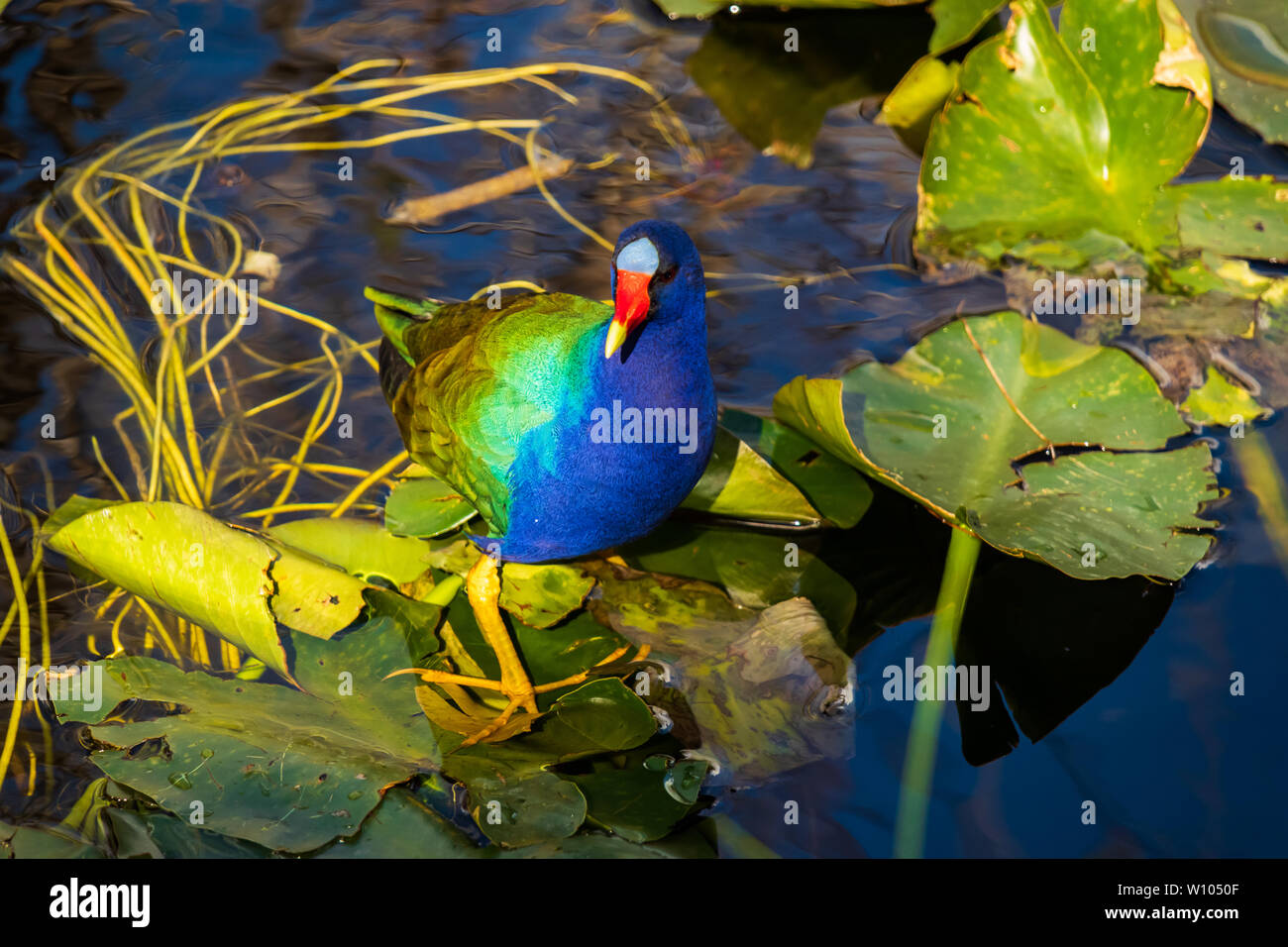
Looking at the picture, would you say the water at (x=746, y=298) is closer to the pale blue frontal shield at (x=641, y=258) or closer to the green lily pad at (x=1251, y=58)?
the green lily pad at (x=1251, y=58)

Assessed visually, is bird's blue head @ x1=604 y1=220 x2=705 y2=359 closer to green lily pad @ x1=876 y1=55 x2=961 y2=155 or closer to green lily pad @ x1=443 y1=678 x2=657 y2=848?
green lily pad @ x1=443 y1=678 x2=657 y2=848

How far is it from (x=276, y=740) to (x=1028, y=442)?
1.43 meters

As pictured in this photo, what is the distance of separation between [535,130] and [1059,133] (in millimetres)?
1433

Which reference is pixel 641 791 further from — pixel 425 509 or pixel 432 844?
pixel 425 509

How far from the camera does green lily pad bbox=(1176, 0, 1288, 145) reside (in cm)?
260

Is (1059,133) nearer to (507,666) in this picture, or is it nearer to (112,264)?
(507,666)

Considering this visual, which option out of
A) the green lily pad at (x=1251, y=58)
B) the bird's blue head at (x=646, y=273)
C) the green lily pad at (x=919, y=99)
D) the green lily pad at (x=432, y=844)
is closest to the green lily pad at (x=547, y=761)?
the green lily pad at (x=432, y=844)

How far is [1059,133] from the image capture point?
232 cm

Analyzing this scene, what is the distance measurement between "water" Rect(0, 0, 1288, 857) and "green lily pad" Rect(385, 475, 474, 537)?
0.22m

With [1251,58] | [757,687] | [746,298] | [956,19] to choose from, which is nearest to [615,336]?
[757,687]

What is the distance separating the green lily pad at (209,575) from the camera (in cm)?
189

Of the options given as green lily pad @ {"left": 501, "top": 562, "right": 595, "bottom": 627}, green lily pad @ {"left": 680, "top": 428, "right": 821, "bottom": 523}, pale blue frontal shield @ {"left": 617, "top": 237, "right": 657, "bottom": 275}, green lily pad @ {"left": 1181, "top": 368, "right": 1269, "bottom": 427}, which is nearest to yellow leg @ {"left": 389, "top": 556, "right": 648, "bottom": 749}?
green lily pad @ {"left": 501, "top": 562, "right": 595, "bottom": 627}

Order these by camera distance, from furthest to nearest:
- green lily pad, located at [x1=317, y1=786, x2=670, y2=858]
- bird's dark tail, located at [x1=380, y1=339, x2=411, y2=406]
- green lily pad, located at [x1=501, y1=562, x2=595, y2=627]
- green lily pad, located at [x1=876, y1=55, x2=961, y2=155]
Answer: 1. green lily pad, located at [x1=876, y1=55, x2=961, y2=155]
2. bird's dark tail, located at [x1=380, y1=339, x2=411, y2=406]
3. green lily pad, located at [x1=501, y1=562, x2=595, y2=627]
4. green lily pad, located at [x1=317, y1=786, x2=670, y2=858]

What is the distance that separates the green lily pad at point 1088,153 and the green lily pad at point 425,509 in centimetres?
127
